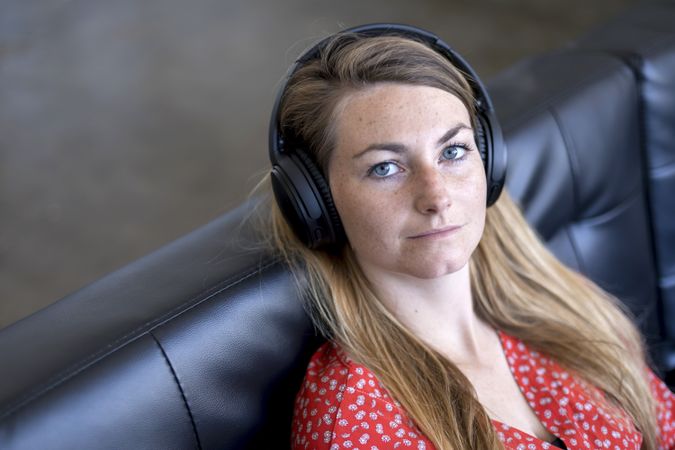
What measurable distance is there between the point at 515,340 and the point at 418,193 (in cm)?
38

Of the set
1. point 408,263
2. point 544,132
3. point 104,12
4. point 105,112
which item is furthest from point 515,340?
point 104,12

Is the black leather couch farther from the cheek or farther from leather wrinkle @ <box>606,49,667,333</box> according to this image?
the cheek

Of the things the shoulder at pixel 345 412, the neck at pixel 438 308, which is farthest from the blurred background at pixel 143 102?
the shoulder at pixel 345 412

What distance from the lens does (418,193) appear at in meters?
1.13

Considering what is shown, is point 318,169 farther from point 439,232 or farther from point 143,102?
point 143,102

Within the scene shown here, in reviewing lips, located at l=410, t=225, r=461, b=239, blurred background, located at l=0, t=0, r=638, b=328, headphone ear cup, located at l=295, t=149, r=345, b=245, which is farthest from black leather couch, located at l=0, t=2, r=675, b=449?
blurred background, located at l=0, t=0, r=638, b=328

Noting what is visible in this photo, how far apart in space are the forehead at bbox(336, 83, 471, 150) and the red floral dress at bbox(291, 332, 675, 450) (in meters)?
0.32

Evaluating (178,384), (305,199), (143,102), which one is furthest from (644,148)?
(143,102)

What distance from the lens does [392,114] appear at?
1139 millimetres

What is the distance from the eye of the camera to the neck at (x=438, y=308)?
124 centimetres

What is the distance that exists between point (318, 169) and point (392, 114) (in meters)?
0.13

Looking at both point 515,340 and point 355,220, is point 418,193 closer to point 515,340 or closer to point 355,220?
point 355,220

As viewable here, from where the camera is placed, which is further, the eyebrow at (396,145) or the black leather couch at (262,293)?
the eyebrow at (396,145)

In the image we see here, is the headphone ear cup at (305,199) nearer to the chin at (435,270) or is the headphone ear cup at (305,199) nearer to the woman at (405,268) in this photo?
the woman at (405,268)
